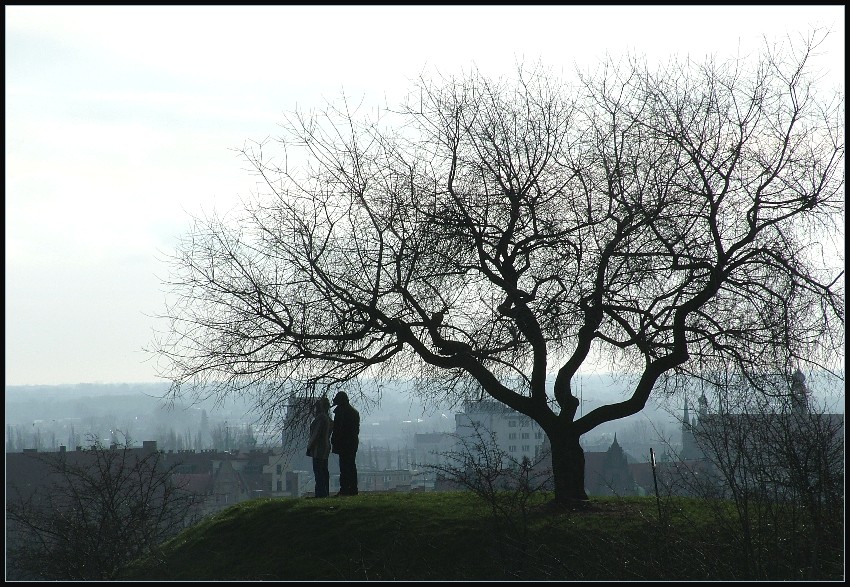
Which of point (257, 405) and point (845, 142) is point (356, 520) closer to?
point (257, 405)

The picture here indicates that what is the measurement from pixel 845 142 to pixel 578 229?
14.3 ft

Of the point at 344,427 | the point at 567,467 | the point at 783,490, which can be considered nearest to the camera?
the point at 783,490

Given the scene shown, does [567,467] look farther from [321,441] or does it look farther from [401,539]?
[321,441]

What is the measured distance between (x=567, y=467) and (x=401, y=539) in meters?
3.46

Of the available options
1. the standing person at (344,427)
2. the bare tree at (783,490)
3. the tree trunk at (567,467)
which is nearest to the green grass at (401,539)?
the tree trunk at (567,467)

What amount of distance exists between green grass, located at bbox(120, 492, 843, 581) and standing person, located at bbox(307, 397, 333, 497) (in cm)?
112

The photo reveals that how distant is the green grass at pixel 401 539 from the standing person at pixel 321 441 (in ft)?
3.67

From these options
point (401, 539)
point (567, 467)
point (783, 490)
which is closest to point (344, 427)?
point (401, 539)

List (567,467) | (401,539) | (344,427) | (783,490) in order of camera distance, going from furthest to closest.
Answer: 1. (344,427)
2. (567,467)
3. (401,539)
4. (783,490)

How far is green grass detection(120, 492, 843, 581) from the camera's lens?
12.3m

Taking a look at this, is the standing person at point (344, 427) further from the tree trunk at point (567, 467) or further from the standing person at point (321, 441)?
the tree trunk at point (567, 467)

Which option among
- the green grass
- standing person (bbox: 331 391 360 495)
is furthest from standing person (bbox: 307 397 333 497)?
the green grass

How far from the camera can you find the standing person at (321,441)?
18.4 m

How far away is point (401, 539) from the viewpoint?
14289 millimetres
